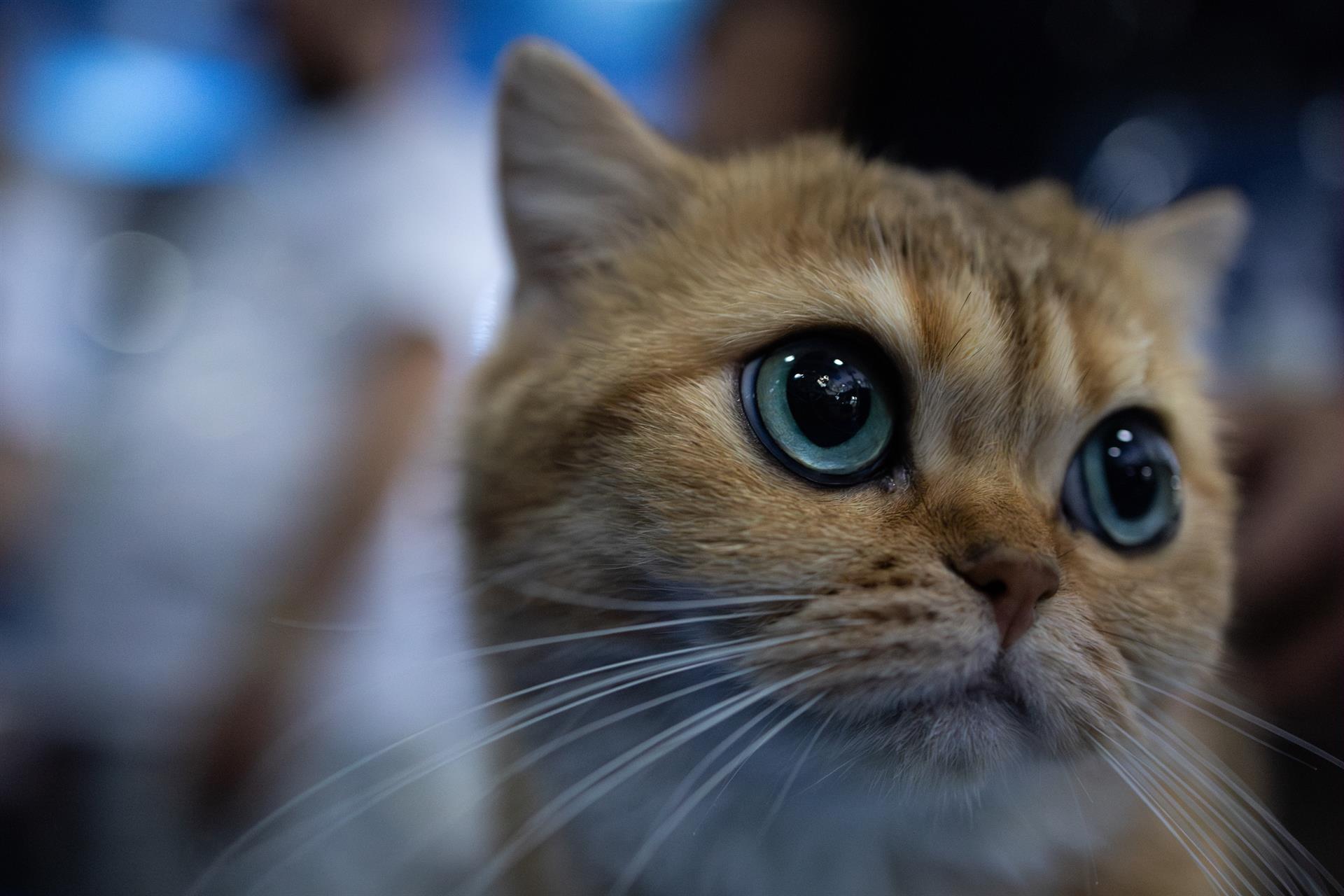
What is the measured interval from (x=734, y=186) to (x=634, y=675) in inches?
19.8

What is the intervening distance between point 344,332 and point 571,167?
689 millimetres

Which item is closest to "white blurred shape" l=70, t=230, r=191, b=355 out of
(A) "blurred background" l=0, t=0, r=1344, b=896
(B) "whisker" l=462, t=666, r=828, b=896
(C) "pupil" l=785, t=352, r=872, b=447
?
(A) "blurred background" l=0, t=0, r=1344, b=896

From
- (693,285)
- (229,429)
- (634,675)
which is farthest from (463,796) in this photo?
(229,429)

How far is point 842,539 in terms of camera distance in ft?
1.92

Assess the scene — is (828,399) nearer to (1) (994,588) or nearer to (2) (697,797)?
(1) (994,588)

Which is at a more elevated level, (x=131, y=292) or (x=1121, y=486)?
(x=131, y=292)

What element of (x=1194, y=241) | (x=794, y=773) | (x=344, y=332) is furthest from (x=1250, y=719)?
(x=344, y=332)

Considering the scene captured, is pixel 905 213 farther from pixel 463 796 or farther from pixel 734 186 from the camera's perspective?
pixel 463 796

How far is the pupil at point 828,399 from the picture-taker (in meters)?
0.61

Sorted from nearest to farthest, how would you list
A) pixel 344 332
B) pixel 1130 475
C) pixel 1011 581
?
pixel 1011 581 → pixel 1130 475 → pixel 344 332

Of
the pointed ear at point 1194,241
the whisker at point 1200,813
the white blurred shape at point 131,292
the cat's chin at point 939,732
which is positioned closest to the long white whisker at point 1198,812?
the whisker at point 1200,813

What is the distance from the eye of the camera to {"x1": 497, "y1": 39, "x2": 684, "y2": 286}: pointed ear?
81 centimetres

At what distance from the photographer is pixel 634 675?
2.05ft

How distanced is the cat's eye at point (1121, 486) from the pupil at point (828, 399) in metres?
0.19
